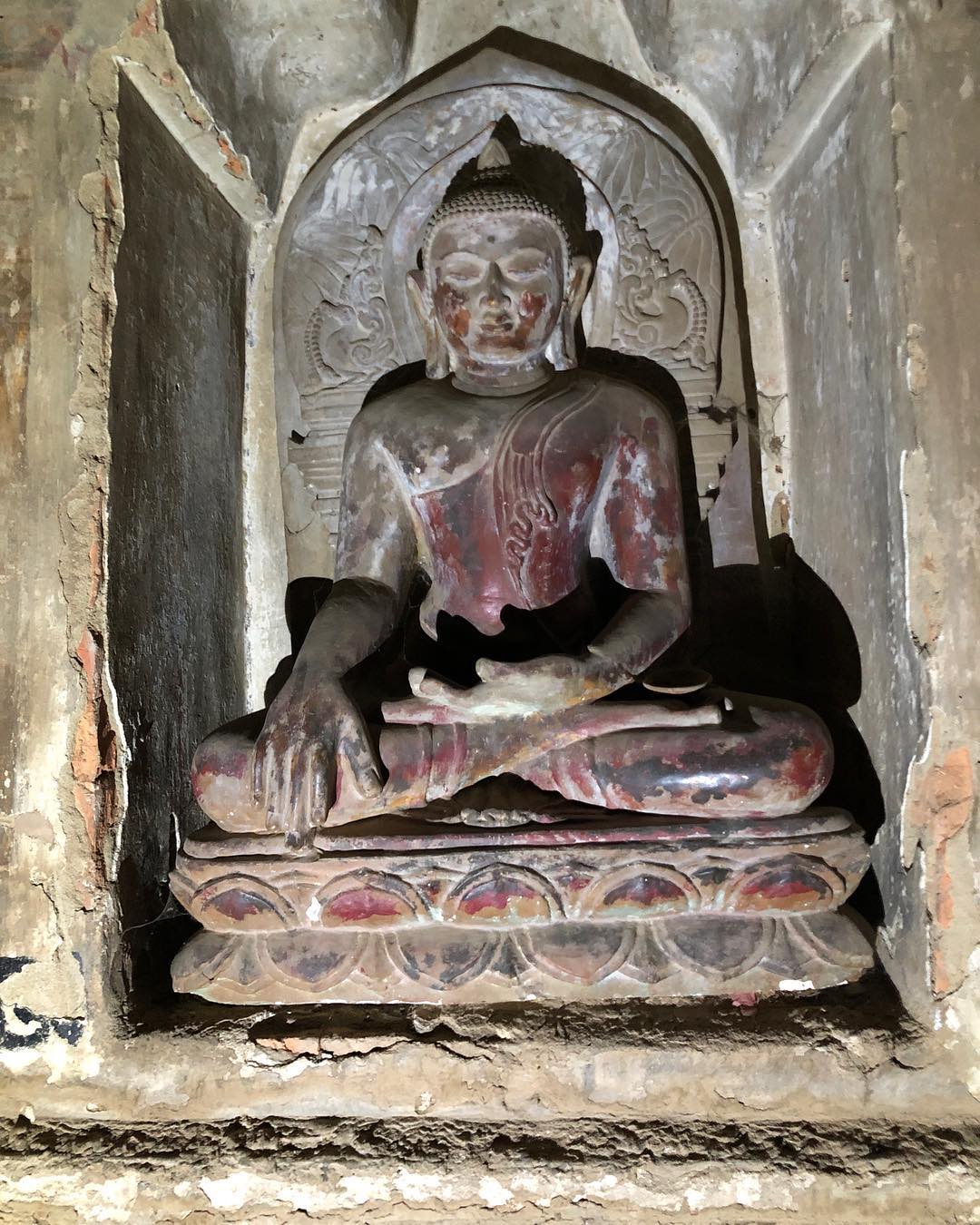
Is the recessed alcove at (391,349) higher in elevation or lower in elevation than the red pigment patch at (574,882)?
higher

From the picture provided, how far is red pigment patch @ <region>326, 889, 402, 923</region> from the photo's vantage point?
182 cm

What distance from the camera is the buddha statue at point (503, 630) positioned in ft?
5.97

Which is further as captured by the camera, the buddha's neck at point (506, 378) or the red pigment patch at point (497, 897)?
the buddha's neck at point (506, 378)

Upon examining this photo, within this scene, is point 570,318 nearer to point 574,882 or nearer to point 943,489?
point 943,489

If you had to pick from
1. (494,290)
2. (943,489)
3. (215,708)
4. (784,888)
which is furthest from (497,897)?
(494,290)

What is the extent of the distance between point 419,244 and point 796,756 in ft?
5.72

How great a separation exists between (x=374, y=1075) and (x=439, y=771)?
0.58 metres

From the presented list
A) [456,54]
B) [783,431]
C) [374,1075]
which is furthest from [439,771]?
[456,54]

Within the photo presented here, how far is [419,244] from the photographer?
258 cm

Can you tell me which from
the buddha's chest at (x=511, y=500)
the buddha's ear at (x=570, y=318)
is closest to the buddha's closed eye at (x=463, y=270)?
the buddha's ear at (x=570, y=318)

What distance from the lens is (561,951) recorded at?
5.91ft

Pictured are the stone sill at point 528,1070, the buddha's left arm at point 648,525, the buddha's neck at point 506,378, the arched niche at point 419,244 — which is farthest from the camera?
the arched niche at point 419,244

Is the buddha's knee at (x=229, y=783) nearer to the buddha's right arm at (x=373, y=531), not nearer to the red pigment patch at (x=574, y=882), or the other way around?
the buddha's right arm at (x=373, y=531)

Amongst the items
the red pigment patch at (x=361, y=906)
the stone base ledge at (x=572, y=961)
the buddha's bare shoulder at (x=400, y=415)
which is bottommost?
the stone base ledge at (x=572, y=961)
